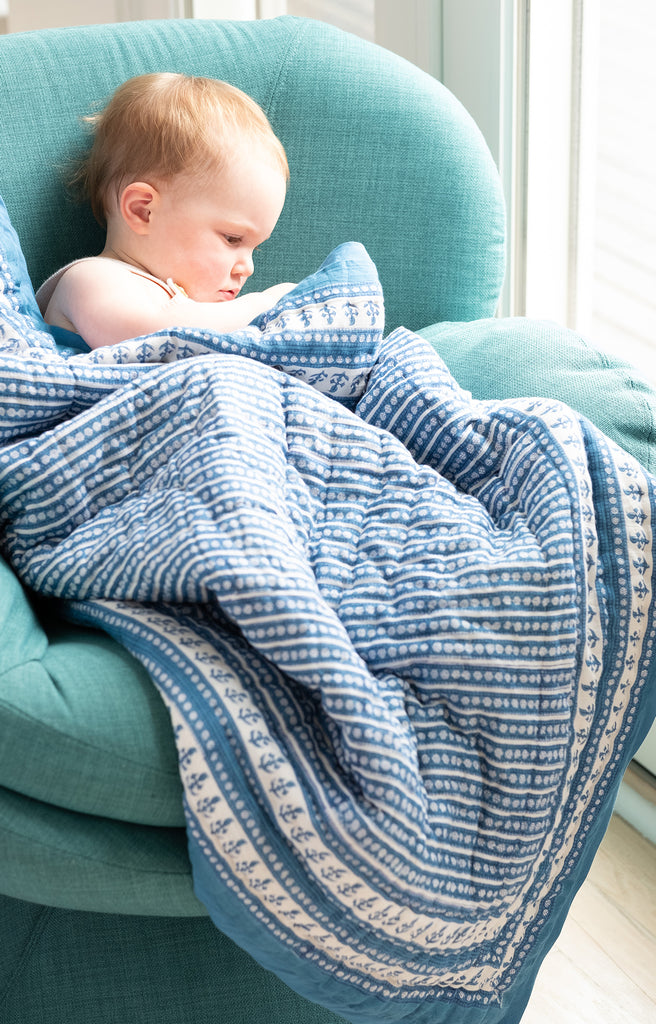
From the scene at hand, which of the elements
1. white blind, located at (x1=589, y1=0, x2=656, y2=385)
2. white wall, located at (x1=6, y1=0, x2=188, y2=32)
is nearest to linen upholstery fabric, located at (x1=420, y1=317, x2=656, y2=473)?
white blind, located at (x1=589, y1=0, x2=656, y2=385)

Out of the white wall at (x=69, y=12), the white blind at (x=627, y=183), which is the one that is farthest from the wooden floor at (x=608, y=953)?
the white wall at (x=69, y=12)

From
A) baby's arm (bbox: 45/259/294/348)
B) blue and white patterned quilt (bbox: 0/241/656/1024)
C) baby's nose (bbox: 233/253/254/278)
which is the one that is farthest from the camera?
baby's nose (bbox: 233/253/254/278)

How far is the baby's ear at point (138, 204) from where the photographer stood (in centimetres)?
105

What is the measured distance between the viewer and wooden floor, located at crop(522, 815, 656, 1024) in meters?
0.99

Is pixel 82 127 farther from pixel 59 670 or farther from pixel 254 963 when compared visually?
pixel 254 963

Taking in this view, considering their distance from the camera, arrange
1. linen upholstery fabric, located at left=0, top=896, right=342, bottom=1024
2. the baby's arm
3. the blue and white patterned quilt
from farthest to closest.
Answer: the baby's arm, linen upholstery fabric, located at left=0, top=896, right=342, bottom=1024, the blue and white patterned quilt

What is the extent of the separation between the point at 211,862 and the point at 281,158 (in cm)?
79

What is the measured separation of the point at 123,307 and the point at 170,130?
21cm

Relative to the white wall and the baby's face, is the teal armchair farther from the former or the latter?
the white wall

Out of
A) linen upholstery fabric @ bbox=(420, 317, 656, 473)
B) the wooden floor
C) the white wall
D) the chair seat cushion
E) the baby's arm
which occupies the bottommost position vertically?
the wooden floor

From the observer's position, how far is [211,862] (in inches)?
24.0

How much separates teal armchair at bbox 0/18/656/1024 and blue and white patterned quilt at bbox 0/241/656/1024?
0.05 m

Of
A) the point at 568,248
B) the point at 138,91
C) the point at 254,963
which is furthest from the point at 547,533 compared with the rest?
the point at 568,248

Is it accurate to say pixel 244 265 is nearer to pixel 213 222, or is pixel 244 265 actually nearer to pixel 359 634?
pixel 213 222
